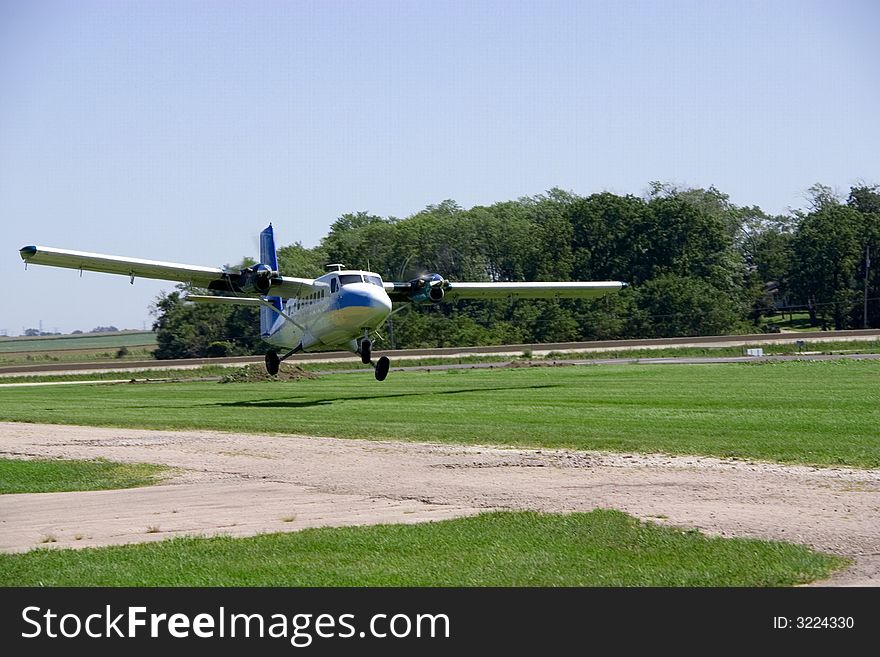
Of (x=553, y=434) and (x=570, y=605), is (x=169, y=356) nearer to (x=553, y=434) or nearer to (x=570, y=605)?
(x=553, y=434)

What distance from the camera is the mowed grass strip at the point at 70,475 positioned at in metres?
16.0

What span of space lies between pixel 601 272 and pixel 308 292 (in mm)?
69246

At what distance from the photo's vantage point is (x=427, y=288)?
145 ft

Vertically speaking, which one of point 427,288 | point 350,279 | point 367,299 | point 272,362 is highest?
point 350,279

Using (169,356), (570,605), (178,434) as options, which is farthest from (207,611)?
(169,356)

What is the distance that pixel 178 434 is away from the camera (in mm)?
24312

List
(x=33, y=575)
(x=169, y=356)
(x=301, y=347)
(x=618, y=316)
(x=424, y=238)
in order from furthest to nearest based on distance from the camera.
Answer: (x=424, y=238) < (x=169, y=356) < (x=618, y=316) < (x=301, y=347) < (x=33, y=575)

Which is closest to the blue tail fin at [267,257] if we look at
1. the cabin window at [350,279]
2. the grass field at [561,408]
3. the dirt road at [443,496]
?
the grass field at [561,408]

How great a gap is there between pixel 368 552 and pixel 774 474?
6.98 meters

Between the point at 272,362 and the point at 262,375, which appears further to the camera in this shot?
the point at 262,375

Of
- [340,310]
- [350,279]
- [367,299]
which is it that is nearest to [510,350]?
[350,279]

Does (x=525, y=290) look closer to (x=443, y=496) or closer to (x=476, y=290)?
(x=476, y=290)

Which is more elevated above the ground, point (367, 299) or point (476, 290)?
point (476, 290)

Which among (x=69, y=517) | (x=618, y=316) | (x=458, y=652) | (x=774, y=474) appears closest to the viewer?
(x=458, y=652)
